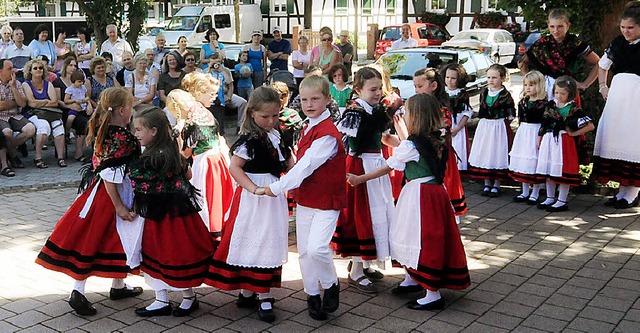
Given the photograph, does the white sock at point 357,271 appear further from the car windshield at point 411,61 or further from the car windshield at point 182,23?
the car windshield at point 182,23

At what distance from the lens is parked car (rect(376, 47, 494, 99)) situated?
575 inches

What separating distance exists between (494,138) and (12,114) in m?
6.93

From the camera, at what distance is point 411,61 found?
49.2 feet

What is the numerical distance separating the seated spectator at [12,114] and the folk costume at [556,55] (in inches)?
283

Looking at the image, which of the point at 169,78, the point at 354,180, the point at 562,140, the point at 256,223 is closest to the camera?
the point at 256,223

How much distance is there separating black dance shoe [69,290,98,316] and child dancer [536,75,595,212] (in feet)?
16.9

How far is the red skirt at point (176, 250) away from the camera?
16.1ft

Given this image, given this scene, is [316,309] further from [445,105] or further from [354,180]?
[445,105]

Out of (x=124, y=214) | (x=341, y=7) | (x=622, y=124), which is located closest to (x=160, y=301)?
(x=124, y=214)

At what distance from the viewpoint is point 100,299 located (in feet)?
17.9

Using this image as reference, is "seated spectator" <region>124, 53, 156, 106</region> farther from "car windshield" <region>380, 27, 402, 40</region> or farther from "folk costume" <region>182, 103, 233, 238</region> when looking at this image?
"car windshield" <region>380, 27, 402, 40</region>

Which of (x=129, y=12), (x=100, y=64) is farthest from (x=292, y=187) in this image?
(x=129, y=12)

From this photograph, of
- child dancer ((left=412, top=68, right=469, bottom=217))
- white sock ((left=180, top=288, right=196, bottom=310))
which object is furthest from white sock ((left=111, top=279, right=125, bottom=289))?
child dancer ((left=412, top=68, right=469, bottom=217))

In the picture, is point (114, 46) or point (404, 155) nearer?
point (404, 155)
